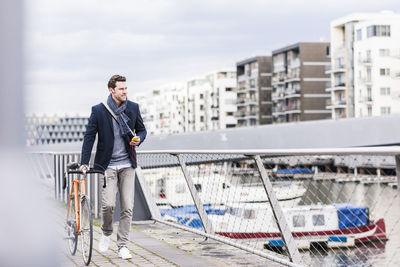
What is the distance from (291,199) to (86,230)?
2.15m

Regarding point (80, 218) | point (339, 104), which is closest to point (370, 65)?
point (339, 104)

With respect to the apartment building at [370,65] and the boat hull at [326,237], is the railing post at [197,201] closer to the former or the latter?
the boat hull at [326,237]

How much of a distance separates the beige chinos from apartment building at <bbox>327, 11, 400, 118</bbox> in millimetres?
82129

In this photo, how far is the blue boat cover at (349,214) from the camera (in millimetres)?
5048

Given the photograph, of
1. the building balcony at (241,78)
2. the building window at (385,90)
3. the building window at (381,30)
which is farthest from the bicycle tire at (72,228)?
the building balcony at (241,78)

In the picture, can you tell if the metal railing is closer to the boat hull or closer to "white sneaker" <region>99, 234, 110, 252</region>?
the boat hull

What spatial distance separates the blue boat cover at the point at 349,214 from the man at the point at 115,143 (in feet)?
6.99

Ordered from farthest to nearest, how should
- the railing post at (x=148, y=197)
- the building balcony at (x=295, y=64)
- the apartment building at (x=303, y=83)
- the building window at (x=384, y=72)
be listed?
the building balcony at (x=295, y=64) < the apartment building at (x=303, y=83) < the building window at (x=384, y=72) < the railing post at (x=148, y=197)

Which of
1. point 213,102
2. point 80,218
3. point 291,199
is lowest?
point 80,218

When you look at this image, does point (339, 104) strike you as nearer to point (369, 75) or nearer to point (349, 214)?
point (369, 75)

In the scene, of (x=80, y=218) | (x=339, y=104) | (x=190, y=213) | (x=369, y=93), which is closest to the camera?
(x=80, y=218)

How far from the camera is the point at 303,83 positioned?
10912 centimetres

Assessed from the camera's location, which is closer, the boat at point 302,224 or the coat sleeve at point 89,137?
the boat at point 302,224

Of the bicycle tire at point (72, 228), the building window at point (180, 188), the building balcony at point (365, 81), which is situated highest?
the building balcony at point (365, 81)
